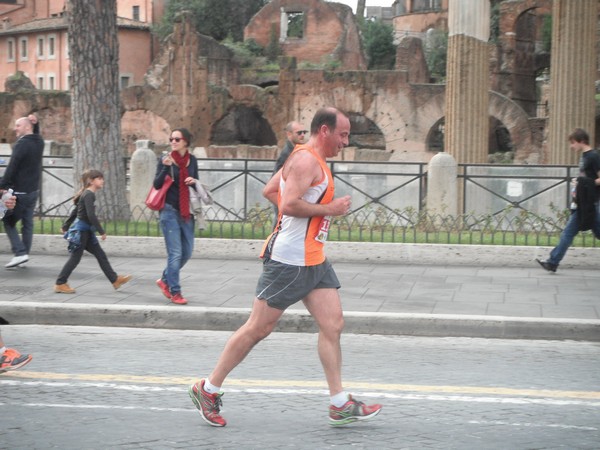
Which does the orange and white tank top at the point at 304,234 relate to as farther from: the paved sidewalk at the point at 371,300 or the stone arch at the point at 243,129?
the stone arch at the point at 243,129

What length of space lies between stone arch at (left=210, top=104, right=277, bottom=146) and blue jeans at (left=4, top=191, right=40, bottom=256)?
42.2 metres

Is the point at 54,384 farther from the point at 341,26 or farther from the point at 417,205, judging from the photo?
the point at 341,26

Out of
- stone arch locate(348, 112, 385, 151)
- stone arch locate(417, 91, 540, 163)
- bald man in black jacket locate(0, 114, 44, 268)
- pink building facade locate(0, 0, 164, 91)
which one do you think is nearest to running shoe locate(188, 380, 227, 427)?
bald man in black jacket locate(0, 114, 44, 268)

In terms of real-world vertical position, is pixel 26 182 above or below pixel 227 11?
below

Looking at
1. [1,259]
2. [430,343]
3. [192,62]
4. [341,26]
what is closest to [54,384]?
[430,343]

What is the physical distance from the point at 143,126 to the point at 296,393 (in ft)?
149

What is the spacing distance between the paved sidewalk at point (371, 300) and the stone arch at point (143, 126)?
38354 mm

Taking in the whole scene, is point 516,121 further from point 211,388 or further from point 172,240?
point 211,388

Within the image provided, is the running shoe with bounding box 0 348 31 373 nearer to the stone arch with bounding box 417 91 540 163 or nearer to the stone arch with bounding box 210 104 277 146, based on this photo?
the stone arch with bounding box 417 91 540 163

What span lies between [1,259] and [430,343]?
648 centimetres

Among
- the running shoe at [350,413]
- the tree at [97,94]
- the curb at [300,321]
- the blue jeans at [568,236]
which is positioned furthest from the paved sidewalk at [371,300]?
the running shoe at [350,413]

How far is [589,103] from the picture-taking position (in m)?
22.0

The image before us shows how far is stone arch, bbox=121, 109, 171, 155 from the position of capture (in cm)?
5081

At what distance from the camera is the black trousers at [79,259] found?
10.4m
